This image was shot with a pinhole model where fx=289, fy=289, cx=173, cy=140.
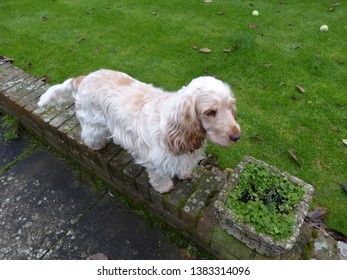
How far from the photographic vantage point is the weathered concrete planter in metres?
2.17

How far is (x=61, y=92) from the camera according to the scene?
3.51m

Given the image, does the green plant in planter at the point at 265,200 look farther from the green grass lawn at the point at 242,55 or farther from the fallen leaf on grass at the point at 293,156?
the fallen leaf on grass at the point at 293,156

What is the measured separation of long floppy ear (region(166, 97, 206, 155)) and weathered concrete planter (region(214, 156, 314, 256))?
0.47 metres

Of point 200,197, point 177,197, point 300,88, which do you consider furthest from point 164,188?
point 300,88

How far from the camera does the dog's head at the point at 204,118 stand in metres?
2.47

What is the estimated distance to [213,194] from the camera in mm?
2869

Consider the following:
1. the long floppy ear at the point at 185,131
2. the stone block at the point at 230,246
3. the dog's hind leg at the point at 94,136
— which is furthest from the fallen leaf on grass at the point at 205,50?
the stone block at the point at 230,246

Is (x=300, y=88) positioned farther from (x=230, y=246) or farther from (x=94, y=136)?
(x=94, y=136)

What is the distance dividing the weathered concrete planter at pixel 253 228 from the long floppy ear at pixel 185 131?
1.53 feet

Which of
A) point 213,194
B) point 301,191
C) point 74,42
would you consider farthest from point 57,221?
point 74,42

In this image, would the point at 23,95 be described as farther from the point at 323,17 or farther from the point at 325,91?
the point at 323,17

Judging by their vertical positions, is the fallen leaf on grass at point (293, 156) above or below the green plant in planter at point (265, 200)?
below

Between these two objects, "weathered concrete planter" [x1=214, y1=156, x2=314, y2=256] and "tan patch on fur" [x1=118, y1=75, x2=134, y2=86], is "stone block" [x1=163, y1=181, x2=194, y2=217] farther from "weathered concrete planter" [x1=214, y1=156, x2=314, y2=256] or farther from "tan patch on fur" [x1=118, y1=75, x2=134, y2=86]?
"tan patch on fur" [x1=118, y1=75, x2=134, y2=86]

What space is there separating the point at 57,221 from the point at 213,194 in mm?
1894
